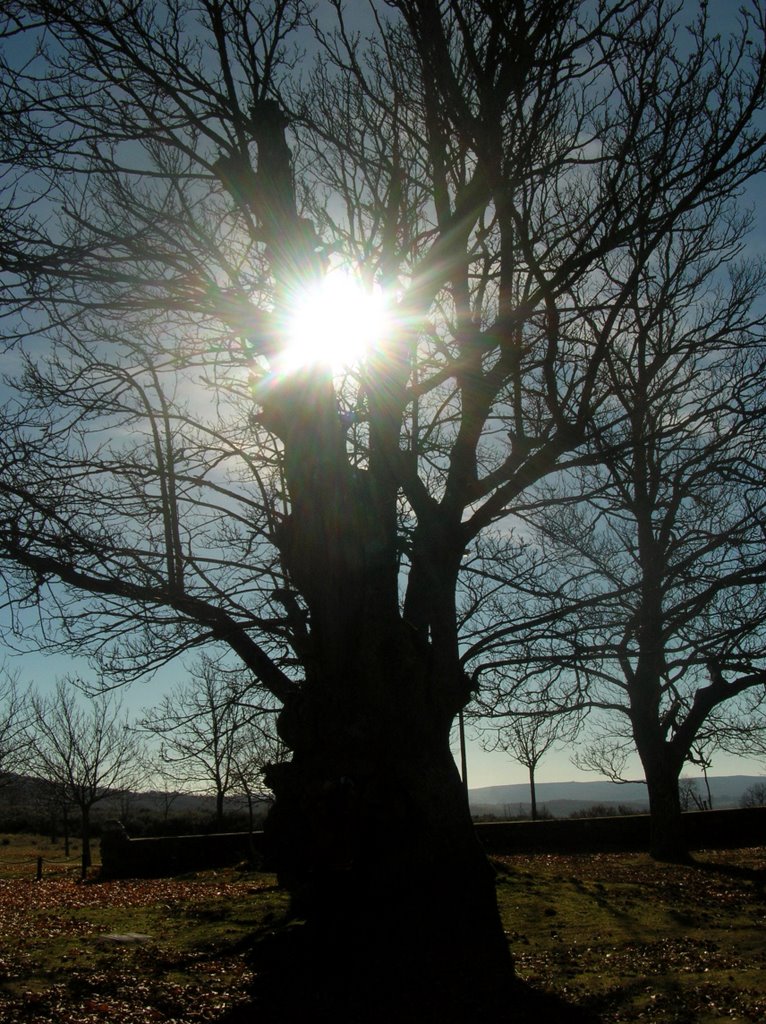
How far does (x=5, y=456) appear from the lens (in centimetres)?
819

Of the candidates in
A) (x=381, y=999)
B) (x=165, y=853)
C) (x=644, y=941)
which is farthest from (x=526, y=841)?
(x=381, y=999)

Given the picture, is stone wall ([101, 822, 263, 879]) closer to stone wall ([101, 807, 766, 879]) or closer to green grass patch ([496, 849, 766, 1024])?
stone wall ([101, 807, 766, 879])

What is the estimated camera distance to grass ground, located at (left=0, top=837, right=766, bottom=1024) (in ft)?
18.9

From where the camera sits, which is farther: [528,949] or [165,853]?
[165,853]

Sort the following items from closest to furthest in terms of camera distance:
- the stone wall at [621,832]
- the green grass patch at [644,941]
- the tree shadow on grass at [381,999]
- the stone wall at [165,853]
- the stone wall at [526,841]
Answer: the tree shadow on grass at [381,999] → the green grass patch at [644,941] → the stone wall at [165,853] → the stone wall at [526,841] → the stone wall at [621,832]

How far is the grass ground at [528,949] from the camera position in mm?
5762

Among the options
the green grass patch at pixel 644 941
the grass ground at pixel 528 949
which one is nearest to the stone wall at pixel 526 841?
the grass ground at pixel 528 949

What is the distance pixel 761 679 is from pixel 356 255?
11.5 m

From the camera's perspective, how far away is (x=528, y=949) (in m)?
7.30

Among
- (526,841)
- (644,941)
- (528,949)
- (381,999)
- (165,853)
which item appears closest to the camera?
(381,999)

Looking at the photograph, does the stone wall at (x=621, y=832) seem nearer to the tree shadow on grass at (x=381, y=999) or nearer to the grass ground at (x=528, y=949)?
the grass ground at (x=528, y=949)

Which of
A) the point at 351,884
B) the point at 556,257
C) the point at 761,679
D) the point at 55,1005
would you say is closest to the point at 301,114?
the point at 556,257

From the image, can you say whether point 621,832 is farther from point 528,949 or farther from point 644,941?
point 528,949

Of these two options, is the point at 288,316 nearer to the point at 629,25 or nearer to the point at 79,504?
the point at 79,504
